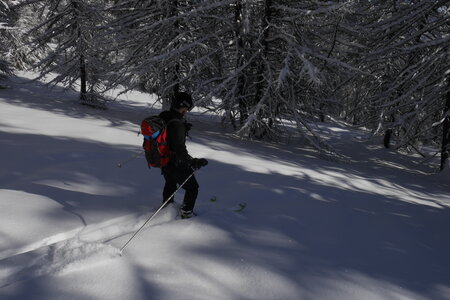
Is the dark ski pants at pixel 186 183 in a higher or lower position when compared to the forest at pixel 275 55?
lower

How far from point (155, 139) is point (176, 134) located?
25 cm

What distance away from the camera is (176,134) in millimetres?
3570

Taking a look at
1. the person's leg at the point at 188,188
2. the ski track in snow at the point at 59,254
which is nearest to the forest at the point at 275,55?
the person's leg at the point at 188,188

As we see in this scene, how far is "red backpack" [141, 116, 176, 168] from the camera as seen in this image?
133 inches

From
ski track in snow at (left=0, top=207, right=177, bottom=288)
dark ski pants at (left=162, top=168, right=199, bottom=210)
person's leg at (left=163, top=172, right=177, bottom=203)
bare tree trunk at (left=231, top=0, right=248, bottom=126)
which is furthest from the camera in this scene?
bare tree trunk at (left=231, top=0, right=248, bottom=126)

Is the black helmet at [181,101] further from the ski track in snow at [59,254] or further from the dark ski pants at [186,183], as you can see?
the ski track in snow at [59,254]

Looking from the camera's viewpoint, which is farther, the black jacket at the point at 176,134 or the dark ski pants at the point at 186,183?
the dark ski pants at the point at 186,183

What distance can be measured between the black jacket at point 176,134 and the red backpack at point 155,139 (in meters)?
0.07

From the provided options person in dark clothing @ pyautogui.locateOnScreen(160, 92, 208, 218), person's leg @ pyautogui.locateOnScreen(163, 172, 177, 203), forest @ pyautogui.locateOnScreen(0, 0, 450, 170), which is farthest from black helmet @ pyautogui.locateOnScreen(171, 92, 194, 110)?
forest @ pyautogui.locateOnScreen(0, 0, 450, 170)

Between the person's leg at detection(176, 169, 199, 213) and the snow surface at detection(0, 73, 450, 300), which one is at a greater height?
the person's leg at detection(176, 169, 199, 213)

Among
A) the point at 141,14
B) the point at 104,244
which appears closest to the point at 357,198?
the point at 104,244

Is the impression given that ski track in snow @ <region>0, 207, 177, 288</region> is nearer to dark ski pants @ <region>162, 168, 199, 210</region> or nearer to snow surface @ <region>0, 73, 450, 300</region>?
snow surface @ <region>0, 73, 450, 300</region>

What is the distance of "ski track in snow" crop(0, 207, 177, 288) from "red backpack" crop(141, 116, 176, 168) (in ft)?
2.98

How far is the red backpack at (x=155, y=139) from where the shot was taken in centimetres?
338
